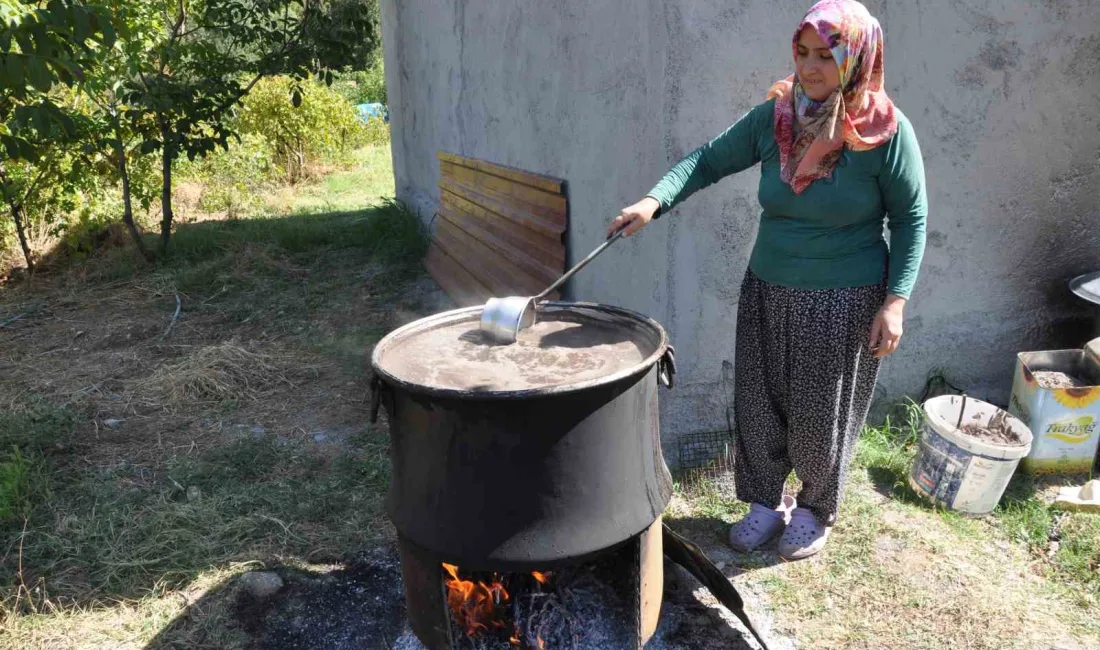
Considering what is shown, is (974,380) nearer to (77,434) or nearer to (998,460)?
(998,460)


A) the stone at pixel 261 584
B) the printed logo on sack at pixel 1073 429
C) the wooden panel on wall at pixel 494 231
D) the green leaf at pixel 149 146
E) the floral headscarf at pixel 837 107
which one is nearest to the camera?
the floral headscarf at pixel 837 107

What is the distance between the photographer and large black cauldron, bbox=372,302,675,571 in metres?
1.92

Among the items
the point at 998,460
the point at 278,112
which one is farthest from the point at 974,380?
the point at 278,112

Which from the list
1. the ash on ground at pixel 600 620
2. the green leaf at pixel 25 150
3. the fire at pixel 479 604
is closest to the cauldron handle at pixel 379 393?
the fire at pixel 479 604

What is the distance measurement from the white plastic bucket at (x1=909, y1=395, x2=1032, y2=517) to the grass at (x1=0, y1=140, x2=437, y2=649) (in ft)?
7.38

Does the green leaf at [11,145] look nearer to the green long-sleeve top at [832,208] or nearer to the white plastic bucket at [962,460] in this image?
the green long-sleeve top at [832,208]

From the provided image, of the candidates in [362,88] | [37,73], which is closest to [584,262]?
[37,73]

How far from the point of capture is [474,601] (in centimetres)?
232

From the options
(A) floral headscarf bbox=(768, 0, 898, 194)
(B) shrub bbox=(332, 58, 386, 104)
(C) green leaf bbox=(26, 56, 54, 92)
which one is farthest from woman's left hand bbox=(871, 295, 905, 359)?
(B) shrub bbox=(332, 58, 386, 104)

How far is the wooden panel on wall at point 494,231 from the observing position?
13.8 feet

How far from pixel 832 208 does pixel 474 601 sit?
157 centimetres

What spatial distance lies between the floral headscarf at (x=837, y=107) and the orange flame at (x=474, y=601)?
149 centimetres

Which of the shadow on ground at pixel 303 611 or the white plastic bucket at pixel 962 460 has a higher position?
the white plastic bucket at pixel 962 460

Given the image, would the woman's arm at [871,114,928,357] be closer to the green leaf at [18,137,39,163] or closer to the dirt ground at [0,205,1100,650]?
Result: the dirt ground at [0,205,1100,650]
